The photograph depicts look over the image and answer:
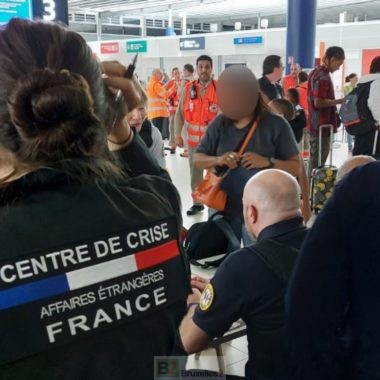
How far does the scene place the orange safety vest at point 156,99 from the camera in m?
10.6

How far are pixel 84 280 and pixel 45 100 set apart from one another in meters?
0.32

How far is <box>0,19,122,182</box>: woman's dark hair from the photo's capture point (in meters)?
0.89

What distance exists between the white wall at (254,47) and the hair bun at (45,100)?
9930mm

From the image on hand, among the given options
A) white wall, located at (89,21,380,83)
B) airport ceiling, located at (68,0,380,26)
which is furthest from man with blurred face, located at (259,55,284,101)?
airport ceiling, located at (68,0,380,26)

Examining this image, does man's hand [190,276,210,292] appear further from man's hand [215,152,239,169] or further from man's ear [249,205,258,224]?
man's hand [215,152,239,169]

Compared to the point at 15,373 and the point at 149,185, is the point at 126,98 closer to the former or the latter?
the point at 149,185

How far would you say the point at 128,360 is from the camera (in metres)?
0.99

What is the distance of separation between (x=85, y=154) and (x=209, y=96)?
4.69 meters

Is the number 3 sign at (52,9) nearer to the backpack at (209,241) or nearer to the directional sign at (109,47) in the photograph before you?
the backpack at (209,241)

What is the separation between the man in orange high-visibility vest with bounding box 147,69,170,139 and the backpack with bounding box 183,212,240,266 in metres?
8.16

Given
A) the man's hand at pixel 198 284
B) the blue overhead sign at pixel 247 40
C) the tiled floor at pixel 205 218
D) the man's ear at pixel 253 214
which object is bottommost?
the tiled floor at pixel 205 218

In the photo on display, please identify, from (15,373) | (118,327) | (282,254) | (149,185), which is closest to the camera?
(15,373)

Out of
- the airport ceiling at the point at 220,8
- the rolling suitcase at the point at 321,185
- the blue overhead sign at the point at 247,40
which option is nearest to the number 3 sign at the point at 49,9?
the rolling suitcase at the point at 321,185

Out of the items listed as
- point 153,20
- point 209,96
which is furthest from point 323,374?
point 153,20
